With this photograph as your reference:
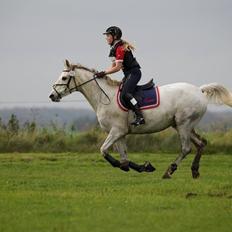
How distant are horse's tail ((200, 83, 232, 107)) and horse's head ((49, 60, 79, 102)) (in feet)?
9.56

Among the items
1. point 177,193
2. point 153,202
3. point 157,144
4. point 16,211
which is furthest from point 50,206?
point 157,144

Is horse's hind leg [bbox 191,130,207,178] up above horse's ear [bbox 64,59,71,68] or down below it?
below

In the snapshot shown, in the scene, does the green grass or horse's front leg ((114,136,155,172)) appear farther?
horse's front leg ((114,136,155,172))

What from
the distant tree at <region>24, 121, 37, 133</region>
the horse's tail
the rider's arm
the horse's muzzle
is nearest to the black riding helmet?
the rider's arm

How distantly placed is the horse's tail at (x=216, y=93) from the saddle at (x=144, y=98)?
5.85 ft

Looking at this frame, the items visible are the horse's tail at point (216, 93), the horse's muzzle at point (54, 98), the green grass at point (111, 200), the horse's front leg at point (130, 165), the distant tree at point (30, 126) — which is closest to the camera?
the green grass at point (111, 200)

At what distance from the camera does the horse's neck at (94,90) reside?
60.3 ft

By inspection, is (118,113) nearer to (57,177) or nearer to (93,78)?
(93,78)

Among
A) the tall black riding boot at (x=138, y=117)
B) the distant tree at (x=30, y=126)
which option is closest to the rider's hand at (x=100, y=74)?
the tall black riding boot at (x=138, y=117)

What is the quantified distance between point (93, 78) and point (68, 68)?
0.55 metres

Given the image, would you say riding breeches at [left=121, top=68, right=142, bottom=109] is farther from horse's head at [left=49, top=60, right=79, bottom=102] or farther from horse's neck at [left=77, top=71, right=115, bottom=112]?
horse's head at [left=49, top=60, right=79, bottom=102]

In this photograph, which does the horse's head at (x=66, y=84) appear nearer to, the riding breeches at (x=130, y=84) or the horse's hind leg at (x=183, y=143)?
the riding breeches at (x=130, y=84)

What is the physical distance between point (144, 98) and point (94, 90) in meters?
1.12

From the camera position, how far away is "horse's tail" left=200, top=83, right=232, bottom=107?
19.7m
